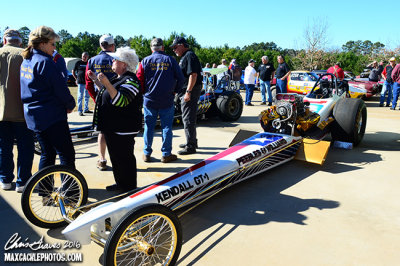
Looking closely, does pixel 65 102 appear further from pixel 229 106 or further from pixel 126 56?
pixel 229 106

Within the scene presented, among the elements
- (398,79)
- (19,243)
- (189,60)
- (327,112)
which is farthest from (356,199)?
(398,79)

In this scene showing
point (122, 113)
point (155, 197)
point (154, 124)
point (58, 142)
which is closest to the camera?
point (155, 197)

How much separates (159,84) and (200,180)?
191 cm

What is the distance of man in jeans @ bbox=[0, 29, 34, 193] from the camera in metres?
3.49

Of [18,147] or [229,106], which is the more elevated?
[229,106]

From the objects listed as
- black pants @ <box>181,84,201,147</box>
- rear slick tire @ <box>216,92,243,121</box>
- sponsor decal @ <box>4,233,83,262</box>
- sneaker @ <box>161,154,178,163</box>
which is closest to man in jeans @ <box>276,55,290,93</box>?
rear slick tire @ <box>216,92,243,121</box>

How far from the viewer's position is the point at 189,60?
4973 millimetres

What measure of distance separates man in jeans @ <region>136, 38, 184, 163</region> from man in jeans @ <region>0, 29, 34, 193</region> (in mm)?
1623

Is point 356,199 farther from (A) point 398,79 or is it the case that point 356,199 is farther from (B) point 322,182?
(A) point 398,79

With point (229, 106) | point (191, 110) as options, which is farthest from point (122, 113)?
point (229, 106)

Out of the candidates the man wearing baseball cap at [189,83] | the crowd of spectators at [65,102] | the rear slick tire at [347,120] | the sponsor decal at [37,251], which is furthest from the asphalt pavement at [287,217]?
the crowd of spectators at [65,102]

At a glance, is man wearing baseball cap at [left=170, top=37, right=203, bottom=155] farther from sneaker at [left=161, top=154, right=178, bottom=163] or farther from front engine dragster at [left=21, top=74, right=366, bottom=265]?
front engine dragster at [left=21, top=74, right=366, bottom=265]

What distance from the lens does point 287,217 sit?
10.4ft
